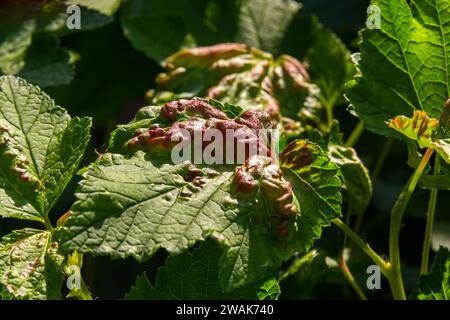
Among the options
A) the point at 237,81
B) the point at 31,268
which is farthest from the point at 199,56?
the point at 31,268

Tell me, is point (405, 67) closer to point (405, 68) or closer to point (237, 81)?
point (405, 68)

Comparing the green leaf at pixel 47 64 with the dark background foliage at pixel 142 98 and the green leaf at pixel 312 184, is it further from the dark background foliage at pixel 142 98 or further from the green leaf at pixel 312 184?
the green leaf at pixel 312 184

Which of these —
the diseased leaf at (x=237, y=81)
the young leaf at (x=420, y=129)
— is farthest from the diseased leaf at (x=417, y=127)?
the diseased leaf at (x=237, y=81)

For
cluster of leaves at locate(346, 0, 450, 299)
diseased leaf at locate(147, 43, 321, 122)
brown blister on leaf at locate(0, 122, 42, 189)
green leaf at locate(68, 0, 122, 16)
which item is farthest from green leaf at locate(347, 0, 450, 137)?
green leaf at locate(68, 0, 122, 16)

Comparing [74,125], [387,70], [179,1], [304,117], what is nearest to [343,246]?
[304,117]

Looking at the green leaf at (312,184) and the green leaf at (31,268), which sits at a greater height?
the green leaf at (312,184)

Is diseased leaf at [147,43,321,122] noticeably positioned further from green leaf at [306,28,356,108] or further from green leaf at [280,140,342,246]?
green leaf at [280,140,342,246]
